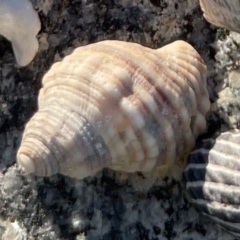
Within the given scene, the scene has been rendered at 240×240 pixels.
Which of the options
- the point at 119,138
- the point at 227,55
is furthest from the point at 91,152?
the point at 227,55

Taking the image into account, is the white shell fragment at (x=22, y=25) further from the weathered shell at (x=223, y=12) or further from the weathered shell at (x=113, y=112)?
the weathered shell at (x=223, y=12)

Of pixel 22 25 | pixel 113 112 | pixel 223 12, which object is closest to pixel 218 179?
pixel 113 112

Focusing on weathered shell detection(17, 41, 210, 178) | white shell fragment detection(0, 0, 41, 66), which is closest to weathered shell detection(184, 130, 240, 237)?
weathered shell detection(17, 41, 210, 178)

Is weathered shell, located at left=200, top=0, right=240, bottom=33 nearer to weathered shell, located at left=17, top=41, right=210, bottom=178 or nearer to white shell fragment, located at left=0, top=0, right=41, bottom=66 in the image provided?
weathered shell, located at left=17, top=41, right=210, bottom=178

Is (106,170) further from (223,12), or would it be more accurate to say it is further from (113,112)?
(223,12)

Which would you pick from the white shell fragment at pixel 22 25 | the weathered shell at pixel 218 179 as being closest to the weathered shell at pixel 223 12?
the weathered shell at pixel 218 179

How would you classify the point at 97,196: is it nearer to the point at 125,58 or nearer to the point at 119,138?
the point at 119,138

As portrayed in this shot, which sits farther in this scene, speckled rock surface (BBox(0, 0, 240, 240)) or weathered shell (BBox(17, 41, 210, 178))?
speckled rock surface (BBox(0, 0, 240, 240))
